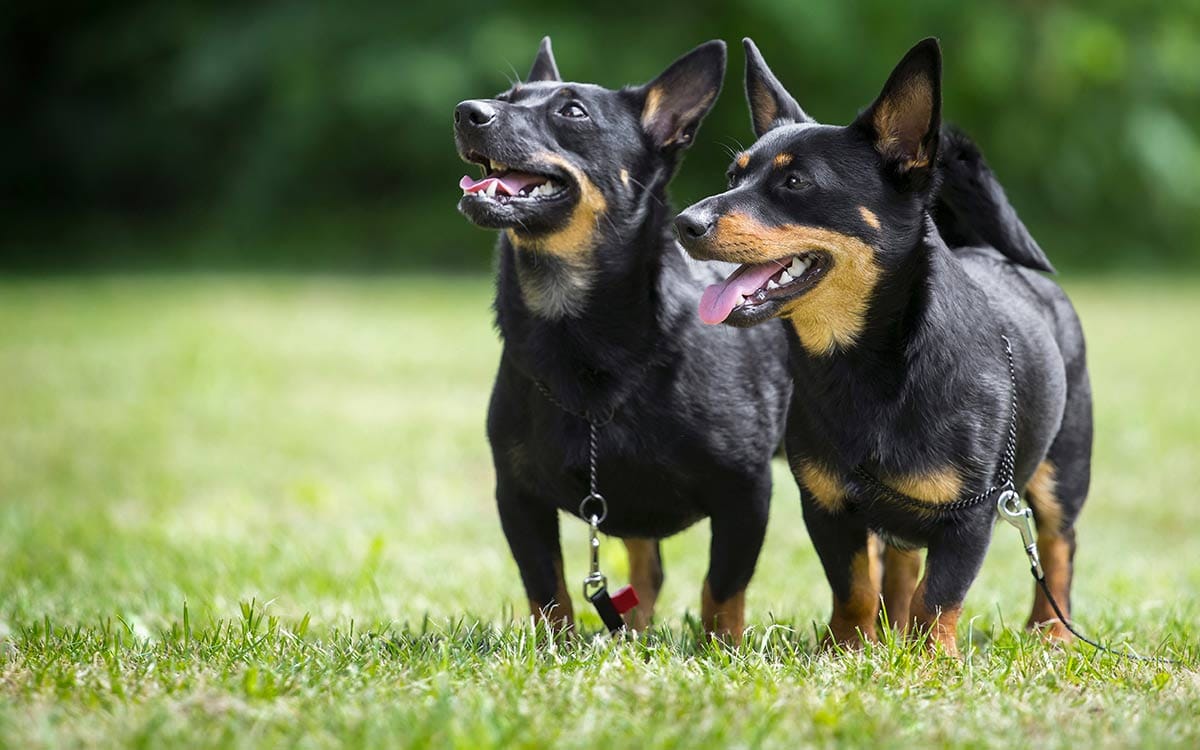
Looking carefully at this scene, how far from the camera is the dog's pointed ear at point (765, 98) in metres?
4.02

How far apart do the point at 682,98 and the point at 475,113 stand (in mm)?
732

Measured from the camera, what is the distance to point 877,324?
3590 mm

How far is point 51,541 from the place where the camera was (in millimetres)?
5840

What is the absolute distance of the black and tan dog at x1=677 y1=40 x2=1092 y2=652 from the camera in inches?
138

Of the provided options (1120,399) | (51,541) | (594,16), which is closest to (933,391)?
(51,541)

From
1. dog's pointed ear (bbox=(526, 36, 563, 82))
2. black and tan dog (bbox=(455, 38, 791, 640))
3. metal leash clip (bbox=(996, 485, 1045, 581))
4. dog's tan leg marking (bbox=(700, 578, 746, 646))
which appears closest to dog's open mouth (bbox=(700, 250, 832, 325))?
black and tan dog (bbox=(455, 38, 791, 640))

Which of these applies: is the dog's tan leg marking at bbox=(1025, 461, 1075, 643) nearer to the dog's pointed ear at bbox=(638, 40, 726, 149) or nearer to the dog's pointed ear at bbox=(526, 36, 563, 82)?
the dog's pointed ear at bbox=(638, 40, 726, 149)

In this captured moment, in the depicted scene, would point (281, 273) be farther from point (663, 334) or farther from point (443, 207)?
point (663, 334)

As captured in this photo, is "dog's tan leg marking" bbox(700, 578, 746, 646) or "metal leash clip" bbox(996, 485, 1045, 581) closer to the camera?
"metal leash clip" bbox(996, 485, 1045, 581)

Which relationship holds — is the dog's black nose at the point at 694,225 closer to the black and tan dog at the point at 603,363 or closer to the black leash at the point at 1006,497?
the black and tan dog at the point at 603,363

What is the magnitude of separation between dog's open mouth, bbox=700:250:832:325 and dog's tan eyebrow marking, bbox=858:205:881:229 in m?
0.14

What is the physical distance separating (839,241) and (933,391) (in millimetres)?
472

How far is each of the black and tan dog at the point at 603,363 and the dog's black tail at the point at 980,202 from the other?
86 centimetres

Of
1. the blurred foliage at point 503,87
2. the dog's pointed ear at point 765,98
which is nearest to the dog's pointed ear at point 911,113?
the dog's pointed ear at point 765,98
